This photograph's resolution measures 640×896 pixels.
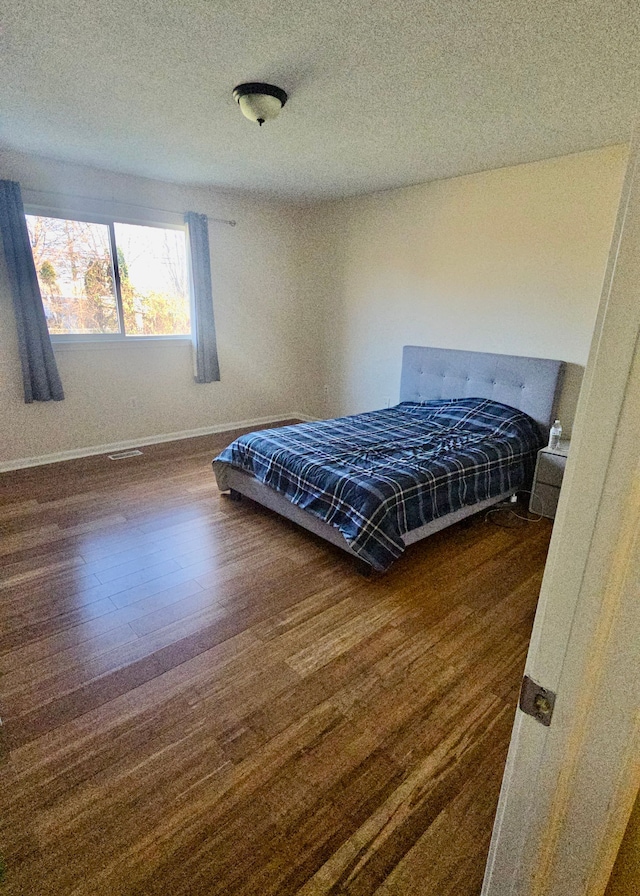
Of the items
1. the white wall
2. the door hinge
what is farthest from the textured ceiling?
the white wall

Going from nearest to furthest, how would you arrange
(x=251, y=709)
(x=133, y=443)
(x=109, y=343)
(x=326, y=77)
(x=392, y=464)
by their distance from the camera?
1. (x=251, y=709)
2. (x=326, y=77)
3. (x=392, y=464)
4. (x=109, y=343)
5. (x=133, y=443)

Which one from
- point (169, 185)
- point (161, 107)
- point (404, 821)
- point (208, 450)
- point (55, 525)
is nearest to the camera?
point (404, 821)

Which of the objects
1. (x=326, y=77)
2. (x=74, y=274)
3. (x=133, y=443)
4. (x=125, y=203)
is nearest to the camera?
(x=326, y=77)

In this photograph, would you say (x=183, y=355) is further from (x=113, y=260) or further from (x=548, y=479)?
(x=548, y=479)

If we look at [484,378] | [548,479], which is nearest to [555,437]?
[548,479]

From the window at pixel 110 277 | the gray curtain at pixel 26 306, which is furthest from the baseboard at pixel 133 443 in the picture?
the window at pixel 110 277

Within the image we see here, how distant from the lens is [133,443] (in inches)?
178

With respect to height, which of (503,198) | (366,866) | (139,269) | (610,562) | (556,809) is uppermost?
(503,198)

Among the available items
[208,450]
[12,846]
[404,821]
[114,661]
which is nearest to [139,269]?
[208,450]

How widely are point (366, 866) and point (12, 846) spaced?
38.0 inches

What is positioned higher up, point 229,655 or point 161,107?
point 161,107

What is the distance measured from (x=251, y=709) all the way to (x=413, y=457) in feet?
5.71

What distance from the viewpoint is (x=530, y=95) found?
7.38ft

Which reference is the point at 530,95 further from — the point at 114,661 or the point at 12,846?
the point at 12,846
